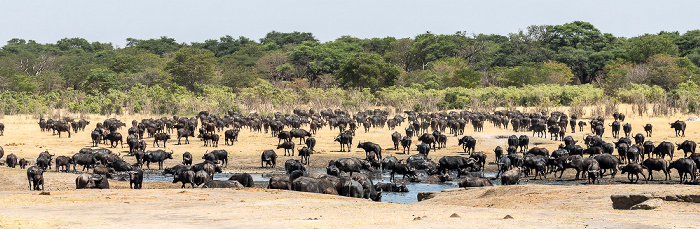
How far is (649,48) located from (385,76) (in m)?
33.1

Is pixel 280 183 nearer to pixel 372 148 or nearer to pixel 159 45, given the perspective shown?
pixel 372 148

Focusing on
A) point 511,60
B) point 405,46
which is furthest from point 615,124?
point 405,46

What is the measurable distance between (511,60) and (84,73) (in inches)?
2154

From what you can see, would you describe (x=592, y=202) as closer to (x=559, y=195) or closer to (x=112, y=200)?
(x=559, y=195)

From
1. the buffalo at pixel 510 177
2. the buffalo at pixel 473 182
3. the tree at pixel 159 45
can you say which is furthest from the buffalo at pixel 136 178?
the tree at pixel 159 45

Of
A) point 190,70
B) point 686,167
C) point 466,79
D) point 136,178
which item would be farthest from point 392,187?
point 466,79

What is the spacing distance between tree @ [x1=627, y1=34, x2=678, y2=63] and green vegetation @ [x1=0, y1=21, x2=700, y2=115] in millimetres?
136

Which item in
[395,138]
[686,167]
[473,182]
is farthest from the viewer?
[395,138]

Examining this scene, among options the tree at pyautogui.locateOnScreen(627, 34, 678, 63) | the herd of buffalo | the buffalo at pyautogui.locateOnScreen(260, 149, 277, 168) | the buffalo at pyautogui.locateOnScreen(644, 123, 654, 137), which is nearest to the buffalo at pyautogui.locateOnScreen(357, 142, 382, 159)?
the herd of buffalo

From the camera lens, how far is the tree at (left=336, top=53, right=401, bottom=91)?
8156 cm

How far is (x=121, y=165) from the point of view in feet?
89.5

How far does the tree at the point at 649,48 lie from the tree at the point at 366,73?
1183 inches

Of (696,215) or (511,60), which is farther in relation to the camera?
(511,60)

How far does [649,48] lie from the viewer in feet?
290
